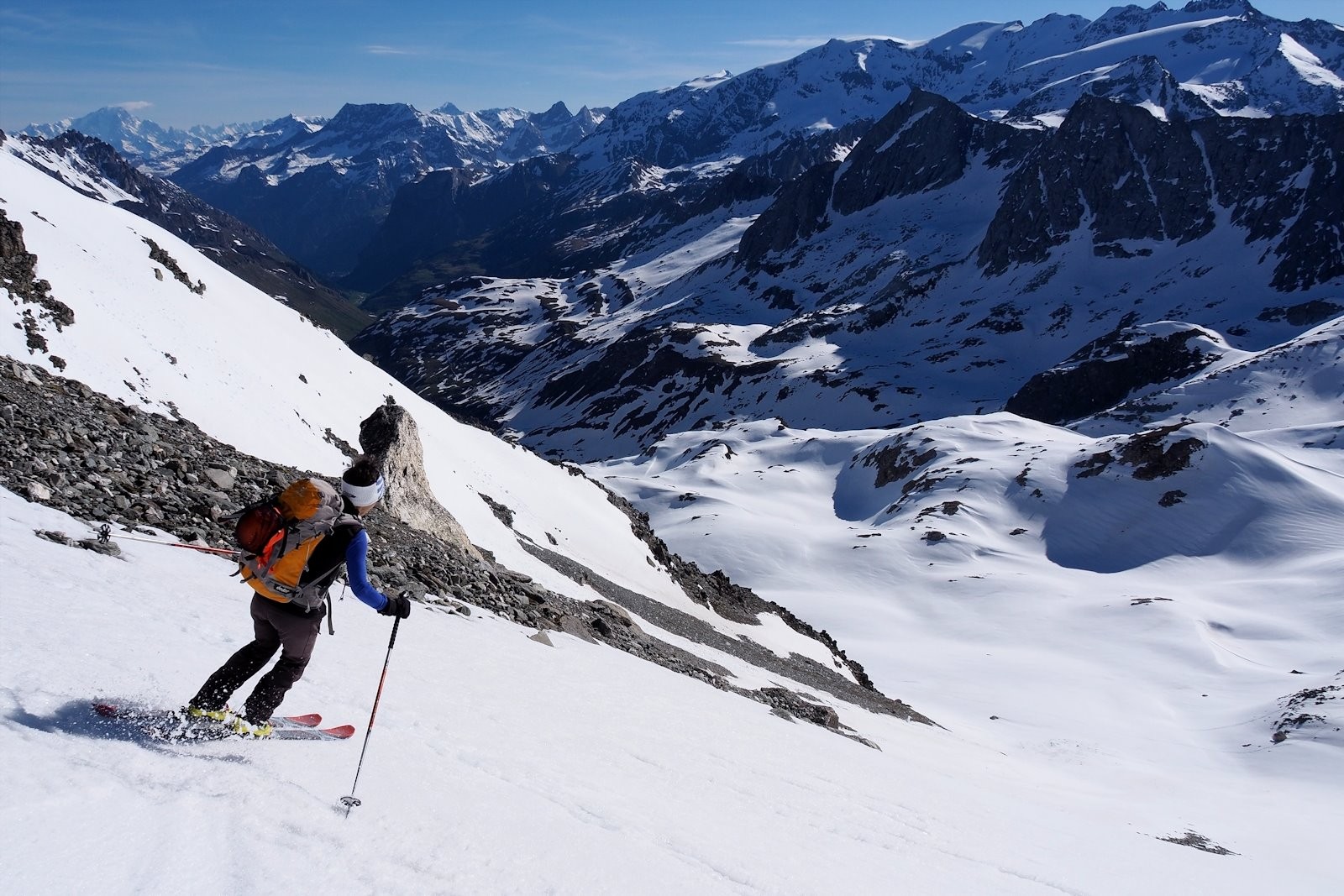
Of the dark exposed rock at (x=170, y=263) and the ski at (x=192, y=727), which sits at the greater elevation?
the dark exposed rock at (x=170, y=263)

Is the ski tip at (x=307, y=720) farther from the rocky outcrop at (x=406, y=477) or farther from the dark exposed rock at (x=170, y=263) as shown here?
the dark exposed rock at (x=170, y=263)

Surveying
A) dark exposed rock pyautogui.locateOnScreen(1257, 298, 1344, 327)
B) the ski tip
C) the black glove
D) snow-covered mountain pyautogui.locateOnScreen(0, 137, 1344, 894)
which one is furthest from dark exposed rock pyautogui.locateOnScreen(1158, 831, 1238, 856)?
dark exposed rock pyautogui.locateOnScreen(1257, 298, 1344, 327)

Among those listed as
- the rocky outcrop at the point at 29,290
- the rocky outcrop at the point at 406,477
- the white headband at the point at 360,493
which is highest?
the rocky outcrop at the point at 29,290

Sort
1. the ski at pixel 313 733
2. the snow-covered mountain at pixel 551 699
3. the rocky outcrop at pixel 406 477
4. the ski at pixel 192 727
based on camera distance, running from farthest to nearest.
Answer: the rocky outcrop at pixel 406 477
the ski at pixel 313 733
the ski at pixel 192 727
the snow-covered mountain at pixel 551 699

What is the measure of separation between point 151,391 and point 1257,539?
8664 centimetres

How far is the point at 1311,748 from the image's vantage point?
1538 inches

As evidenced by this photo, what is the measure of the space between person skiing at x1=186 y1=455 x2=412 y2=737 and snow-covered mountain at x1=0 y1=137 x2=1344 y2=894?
46 centimetres

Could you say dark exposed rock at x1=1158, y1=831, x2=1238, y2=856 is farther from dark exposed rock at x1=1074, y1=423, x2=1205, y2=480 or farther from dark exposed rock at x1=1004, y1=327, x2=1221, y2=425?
dark exposed rock at x1=1004, y1=327, x2=1221, y2=425

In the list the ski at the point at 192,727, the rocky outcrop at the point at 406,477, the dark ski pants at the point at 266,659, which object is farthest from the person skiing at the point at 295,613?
the rocky outcrop at the point at 406,477

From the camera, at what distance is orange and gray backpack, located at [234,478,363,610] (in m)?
7.34

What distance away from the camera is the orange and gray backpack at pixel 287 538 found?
7.34 m

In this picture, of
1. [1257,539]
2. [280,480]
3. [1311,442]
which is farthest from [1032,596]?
[280,480]

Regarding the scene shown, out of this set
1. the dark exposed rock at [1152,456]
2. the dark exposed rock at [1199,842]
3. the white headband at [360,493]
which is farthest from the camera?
the dark exposed rock at [1152,456]

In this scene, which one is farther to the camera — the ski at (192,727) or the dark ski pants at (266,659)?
the dark ski pants at (266,659)
